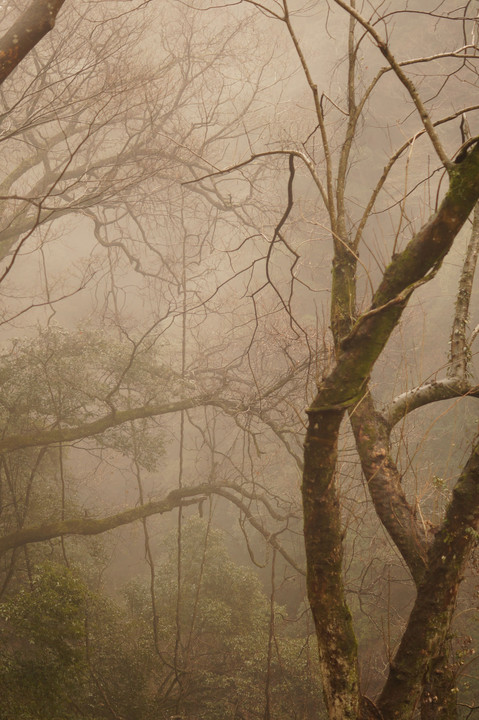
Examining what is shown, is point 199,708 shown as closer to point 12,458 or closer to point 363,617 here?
point 12,458

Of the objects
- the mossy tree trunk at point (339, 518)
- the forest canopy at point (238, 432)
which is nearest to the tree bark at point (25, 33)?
the forest canopy at point (238, 432)

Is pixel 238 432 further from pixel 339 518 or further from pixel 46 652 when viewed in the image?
pixel 339 518

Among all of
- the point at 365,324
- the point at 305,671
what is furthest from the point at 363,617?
the point at 365,324

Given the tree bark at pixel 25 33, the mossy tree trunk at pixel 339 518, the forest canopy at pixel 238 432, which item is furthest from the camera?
the tree bark at pixel 25 33

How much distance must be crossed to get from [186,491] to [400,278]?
5.18 meters

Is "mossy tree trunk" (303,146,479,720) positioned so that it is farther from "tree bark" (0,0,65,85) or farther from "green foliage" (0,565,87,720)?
"green foliage" (0,565,87,720)

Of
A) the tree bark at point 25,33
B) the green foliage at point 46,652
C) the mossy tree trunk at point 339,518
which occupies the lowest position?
the green foliage at point 46,652

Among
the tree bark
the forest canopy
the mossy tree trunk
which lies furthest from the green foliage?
the tree bark

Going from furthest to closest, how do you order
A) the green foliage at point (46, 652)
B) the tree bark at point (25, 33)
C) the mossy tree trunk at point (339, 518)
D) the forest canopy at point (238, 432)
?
the green foliage at point (46, 652)
the tree bark at point (25, 33)
the forest canopy at point (238, 432)
the mossy tree trunk at point (339, 518)

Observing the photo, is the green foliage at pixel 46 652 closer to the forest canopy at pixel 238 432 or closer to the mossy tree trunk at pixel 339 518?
the forest canopy at pixel 238 432

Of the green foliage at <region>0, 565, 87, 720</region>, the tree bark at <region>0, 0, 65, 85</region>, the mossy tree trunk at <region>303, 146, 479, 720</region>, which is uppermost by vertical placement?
the tree bark at <region>0, 0, 65, 85</region>

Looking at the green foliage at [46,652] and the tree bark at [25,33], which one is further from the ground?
the tree bark at [25,33]

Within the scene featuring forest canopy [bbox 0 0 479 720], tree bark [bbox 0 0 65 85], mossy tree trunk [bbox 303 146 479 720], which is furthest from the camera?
tree bark [bbox 0 0 65 85]

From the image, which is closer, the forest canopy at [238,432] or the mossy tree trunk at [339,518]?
the mossy tree trunk at [339,518]
